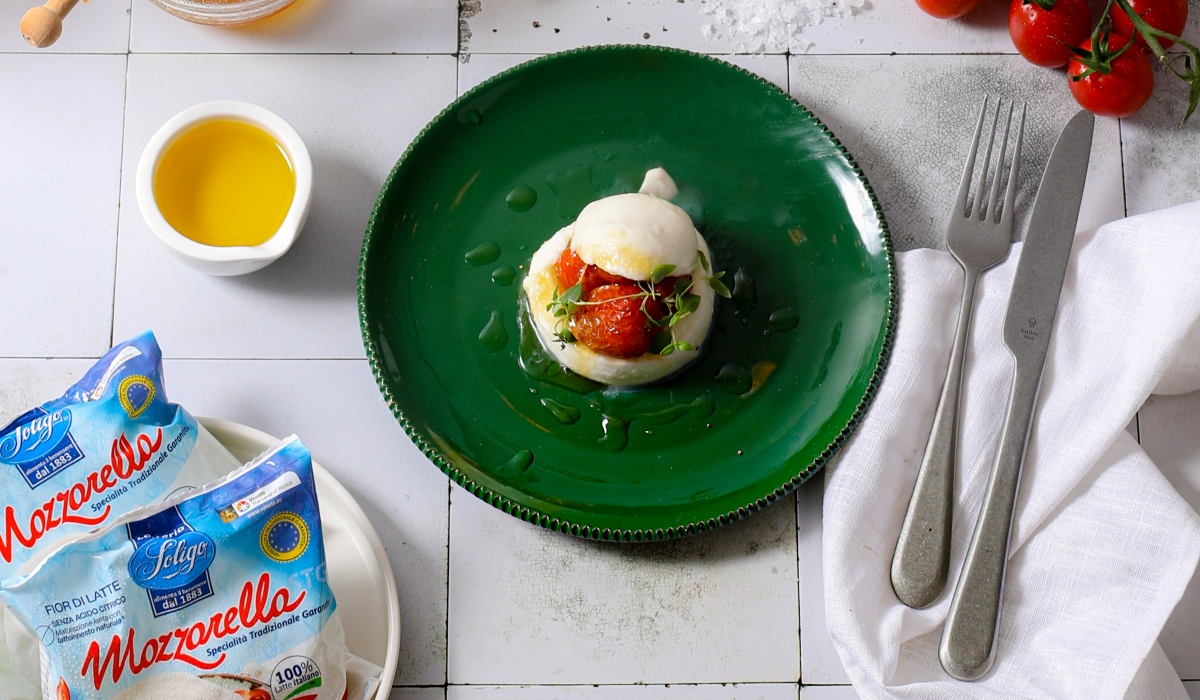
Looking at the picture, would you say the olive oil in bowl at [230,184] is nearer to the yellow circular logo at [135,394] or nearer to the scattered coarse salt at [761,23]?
the yellow circular logo at [135,394]

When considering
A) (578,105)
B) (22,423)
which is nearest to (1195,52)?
(578,105)

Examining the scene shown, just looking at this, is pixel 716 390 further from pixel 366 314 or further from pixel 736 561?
pixel 366 314

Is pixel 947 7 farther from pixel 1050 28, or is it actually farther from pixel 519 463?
pixel 519 463

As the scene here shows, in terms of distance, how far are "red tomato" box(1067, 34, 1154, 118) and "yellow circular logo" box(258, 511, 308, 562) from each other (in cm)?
117

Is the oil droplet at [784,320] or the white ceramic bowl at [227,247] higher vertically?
the white ceramic bowl at [227,247]

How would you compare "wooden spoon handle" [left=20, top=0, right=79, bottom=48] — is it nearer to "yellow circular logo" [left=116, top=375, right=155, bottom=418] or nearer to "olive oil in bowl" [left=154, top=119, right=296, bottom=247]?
"olive oil in bowl" [left=154, top=119, right=296, bottom=247]

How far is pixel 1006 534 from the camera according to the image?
1.18m

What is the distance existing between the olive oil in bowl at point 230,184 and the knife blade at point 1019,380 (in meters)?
0.97

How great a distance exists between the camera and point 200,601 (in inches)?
40.2

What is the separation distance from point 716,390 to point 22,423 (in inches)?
32.4

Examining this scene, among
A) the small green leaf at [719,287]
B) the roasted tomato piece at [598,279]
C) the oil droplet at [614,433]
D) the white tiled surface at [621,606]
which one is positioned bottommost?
the white tiled surface at [621,606]

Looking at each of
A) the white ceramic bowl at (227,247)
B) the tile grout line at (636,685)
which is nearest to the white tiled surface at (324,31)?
the white ceramic bowl at (227,247)

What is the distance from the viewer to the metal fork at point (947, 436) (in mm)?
1198

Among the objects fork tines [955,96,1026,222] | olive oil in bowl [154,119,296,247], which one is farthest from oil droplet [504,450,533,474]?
fork tines [955,96,1026,222]
